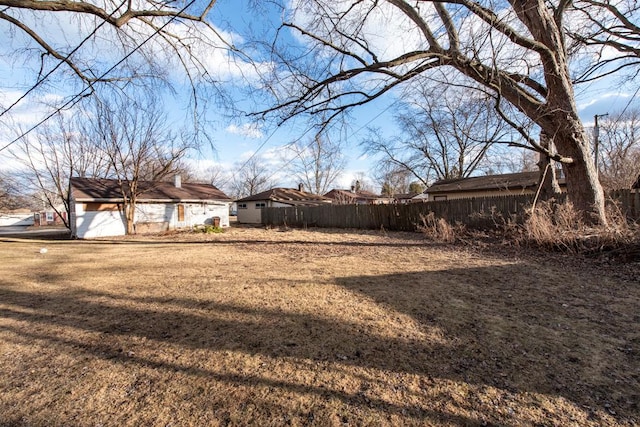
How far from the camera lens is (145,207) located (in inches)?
742

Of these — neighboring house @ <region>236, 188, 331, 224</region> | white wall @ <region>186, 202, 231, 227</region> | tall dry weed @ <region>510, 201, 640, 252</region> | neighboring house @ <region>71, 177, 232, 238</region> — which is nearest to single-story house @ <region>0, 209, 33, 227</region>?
neighboring house @ <region>71, 177, 232, 238</region>

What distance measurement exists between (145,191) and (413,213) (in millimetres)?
16102

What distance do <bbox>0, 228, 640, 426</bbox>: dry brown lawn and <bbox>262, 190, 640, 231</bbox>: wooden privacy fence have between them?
201 inches

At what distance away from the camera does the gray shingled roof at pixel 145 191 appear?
55.7 feet

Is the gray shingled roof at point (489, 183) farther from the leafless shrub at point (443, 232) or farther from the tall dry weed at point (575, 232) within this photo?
the tall dry weed at point (575, 232)

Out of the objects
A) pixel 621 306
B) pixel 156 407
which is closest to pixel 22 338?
pixel 156 407

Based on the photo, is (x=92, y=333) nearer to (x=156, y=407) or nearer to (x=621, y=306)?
(x=156, y=407)

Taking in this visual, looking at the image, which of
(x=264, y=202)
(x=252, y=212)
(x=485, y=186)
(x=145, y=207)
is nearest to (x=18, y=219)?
(x=252, y=212)

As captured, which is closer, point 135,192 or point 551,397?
point 551,397

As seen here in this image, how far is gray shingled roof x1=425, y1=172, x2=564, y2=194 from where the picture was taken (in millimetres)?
18203

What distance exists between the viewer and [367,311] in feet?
11.2

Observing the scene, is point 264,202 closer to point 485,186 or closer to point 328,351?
point 485,186

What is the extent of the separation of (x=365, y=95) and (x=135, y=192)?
A: 16293 millimetres

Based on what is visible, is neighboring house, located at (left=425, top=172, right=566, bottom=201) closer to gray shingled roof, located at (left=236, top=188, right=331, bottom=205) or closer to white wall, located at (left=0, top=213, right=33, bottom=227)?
gray shingled roof, located at (left=236, top=188, right=331, bottom=205)
